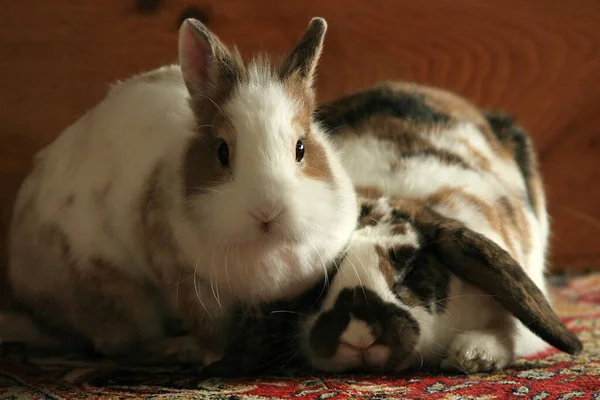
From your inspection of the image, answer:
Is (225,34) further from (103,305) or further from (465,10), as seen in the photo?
(103,305)

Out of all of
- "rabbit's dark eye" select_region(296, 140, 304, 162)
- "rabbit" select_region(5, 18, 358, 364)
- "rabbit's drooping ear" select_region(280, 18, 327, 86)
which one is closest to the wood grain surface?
"rabbit" select_region(5, 18, 358, 364)

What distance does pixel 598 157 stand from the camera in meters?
2.79

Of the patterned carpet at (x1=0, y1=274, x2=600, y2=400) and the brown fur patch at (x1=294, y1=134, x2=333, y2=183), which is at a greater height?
the brown fur patch at (x1=294, y1=134, x2=333, y2=183)

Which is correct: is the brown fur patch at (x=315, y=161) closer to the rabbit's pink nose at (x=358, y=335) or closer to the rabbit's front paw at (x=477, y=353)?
the rabbit's pink nose at (x=358, y=335)

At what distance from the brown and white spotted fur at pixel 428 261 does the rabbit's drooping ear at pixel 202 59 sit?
45cm

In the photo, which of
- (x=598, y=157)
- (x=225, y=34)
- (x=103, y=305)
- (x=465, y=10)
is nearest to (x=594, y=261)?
(x=598, y=157)

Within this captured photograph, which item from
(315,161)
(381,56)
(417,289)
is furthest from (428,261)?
(381,56)

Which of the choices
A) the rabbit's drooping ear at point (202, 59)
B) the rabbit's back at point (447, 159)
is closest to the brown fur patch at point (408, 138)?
the rabbit's back at point (447, 159)

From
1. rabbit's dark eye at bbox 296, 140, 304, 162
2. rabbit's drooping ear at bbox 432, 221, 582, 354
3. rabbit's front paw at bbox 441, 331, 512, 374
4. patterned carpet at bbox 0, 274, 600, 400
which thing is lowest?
patterned carpet at bbox 0, 274, 600, 400

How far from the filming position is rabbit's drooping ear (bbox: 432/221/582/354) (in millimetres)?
1618

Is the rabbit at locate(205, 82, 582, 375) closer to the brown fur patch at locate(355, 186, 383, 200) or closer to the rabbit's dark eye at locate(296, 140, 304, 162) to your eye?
the brown fur patch at locate(355, 186, 383, 200)

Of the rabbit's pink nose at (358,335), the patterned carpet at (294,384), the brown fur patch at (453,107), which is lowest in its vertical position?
the patterned carpet at (294,384)

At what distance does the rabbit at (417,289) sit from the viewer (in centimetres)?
159

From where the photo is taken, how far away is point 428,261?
5.69 feet
